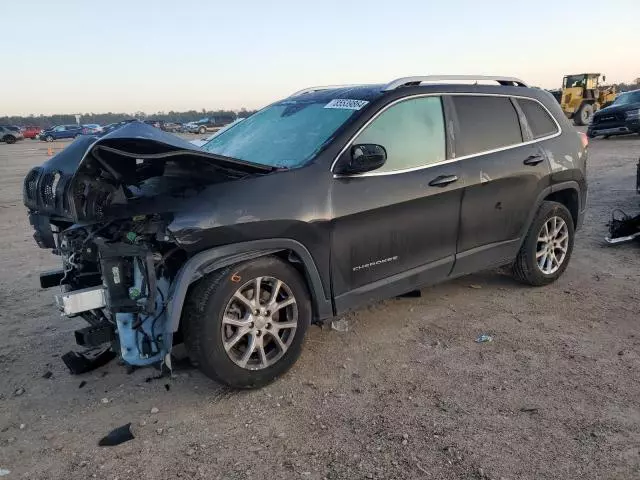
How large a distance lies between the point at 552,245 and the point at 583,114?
26749 millimetres

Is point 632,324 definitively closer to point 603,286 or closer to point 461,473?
point 603,286

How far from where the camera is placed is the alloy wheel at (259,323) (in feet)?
11.1

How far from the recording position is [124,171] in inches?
126

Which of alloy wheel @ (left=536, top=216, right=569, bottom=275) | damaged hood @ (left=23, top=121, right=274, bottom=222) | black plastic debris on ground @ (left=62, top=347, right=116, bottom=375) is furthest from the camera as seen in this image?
alloy wheel @ (left=536, top=216, right=569, bottom=275)

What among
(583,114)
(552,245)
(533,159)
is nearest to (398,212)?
(533,159)

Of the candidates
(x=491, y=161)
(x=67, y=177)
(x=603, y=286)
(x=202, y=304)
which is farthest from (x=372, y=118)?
(x=603, y=286)

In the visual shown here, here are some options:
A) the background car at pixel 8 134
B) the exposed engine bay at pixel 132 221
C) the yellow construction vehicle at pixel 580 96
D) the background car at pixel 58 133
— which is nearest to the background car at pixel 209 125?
the background car at pixel 58 133

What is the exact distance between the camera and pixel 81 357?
393cm

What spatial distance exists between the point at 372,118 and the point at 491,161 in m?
1.26

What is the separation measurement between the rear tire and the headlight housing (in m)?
9.61

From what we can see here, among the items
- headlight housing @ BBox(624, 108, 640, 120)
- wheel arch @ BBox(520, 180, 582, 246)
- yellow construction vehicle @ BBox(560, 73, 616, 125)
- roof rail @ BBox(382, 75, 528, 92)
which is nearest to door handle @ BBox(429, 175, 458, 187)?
roof rail @ BBox(382, 75, 528, 92)

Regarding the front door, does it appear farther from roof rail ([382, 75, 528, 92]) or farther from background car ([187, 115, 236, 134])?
background car ([187, 115, 236, 134])

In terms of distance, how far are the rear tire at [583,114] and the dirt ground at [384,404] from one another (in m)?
26.6

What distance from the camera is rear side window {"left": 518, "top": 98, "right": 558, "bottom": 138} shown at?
501cm
